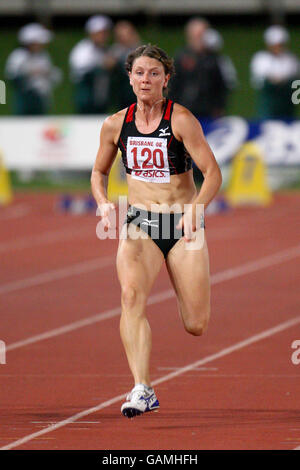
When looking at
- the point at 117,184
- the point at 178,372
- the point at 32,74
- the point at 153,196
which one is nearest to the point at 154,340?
the point at 178,372

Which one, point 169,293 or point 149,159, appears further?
point 169,293

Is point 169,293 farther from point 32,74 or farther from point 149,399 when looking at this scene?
point 32,74

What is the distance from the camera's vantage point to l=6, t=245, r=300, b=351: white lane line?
11.2 meters

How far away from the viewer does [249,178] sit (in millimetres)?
21594

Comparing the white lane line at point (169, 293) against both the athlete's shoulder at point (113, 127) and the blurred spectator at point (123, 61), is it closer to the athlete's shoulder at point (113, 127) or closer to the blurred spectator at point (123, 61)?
the athlete's shoulder at point (113, 127)

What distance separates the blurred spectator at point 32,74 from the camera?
78.3 feet

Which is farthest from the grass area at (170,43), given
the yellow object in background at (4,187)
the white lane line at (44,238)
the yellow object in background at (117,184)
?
the white lane line at (44,238)

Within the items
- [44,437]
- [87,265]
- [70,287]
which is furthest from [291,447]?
[87,265]

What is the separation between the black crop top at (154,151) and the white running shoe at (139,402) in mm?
1355

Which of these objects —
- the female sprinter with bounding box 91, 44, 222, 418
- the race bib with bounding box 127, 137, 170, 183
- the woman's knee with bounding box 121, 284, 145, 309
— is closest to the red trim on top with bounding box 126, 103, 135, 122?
the female sprinter with bounding box 91, 44, 222, 418

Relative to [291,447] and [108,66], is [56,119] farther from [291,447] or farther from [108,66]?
[291,447]

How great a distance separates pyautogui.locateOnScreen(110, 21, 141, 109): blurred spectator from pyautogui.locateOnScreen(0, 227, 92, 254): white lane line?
15.6ft

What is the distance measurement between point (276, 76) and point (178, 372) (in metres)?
14.1

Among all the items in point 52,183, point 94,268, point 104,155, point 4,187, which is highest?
point 52,183
